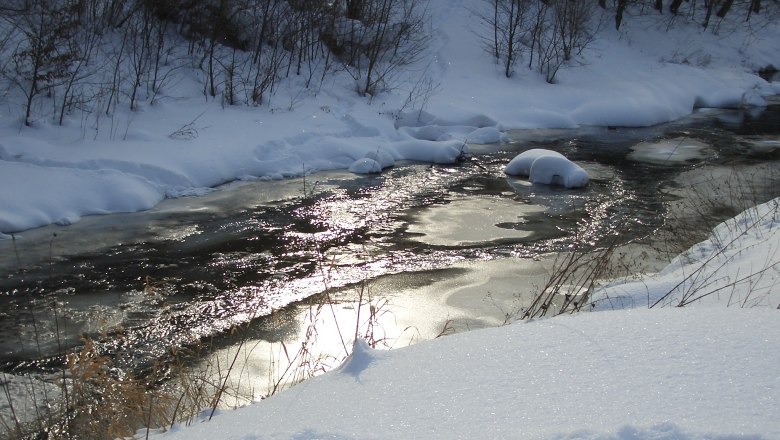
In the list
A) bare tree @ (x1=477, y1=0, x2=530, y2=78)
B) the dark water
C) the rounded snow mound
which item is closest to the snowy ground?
bare tree @ (x1=477, y1=0, x2=530, y2=78)

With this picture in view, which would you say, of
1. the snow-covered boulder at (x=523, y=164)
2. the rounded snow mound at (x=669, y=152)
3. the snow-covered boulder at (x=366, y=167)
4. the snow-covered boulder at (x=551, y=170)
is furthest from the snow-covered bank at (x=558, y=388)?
the rounded snow mound at (x=669, y=152)

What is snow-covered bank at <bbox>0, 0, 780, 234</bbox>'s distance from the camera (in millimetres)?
9055

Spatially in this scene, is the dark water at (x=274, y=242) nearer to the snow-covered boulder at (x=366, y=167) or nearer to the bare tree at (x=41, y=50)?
the snow-covered boulder at (x=366, y=167)

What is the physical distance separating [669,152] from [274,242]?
8.15 meters

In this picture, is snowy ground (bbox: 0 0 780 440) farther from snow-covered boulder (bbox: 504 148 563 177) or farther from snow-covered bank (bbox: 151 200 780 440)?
snow-covered boulder (bbox: 504 148 563 177)

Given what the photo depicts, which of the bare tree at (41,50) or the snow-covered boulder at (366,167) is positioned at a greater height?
the bare tree at (41,50)

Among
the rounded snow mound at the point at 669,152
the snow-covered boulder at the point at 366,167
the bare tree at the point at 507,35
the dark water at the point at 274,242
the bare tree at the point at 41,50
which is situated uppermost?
the bare tree at the point at 507,35

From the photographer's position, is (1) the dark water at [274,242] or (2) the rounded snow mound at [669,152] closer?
(1) the dark water at [274,242]

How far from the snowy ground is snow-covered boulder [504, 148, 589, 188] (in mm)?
1439

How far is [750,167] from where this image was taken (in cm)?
1165

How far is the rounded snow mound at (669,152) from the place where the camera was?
1232 centimetres

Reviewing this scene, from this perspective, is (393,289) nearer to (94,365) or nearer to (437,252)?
(437,252)

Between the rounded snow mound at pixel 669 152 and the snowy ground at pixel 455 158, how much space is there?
215cm

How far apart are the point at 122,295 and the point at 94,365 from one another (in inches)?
141
